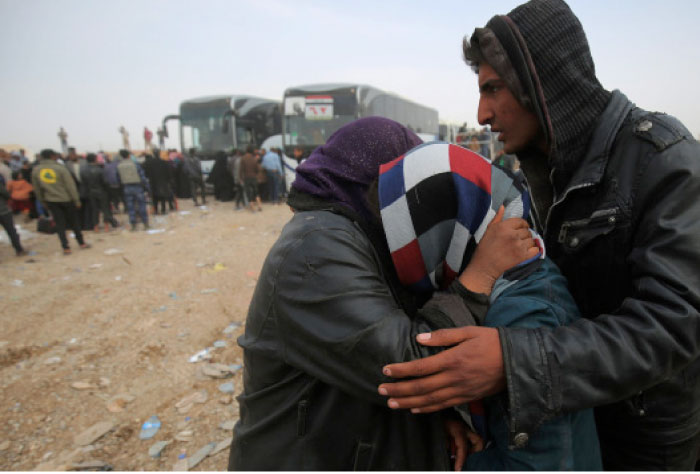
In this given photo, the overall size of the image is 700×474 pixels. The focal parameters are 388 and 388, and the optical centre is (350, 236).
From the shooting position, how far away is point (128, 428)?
3.00 m

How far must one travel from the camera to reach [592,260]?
3.91 ft

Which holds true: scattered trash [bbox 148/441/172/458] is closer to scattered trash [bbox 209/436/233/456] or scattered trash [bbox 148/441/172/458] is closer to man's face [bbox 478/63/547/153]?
scattered trash [bbox 209/436/233/456]

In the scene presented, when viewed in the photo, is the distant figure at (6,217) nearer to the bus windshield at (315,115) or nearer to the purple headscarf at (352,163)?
the bus windshield at (315,115)

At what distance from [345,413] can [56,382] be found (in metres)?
3.73

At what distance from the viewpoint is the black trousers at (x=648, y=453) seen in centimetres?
120

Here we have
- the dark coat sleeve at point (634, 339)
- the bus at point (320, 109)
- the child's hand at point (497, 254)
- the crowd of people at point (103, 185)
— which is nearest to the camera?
the dark coat sleeve at point (634, 339)

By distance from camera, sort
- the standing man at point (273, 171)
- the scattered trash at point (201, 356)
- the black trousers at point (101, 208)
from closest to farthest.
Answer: the scattered trash at point (201, 356), the black trousers at point (101, 208), the standing man at point (273, 171)

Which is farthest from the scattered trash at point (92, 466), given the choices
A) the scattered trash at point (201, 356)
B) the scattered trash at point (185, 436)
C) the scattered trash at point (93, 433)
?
the scattered trash at point (201, 356)

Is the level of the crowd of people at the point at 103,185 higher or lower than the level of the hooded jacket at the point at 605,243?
lower

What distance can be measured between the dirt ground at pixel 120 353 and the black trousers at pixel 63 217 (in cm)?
47

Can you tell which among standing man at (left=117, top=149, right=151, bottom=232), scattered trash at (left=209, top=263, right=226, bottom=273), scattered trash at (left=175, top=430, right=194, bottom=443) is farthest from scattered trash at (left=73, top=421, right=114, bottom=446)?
standing man at (left=117, top=149, right=151, bottom=232)

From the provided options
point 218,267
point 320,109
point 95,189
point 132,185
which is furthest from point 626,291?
point 320,109

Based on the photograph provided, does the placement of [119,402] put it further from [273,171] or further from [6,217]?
[273,171]

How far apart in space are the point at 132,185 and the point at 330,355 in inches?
420
